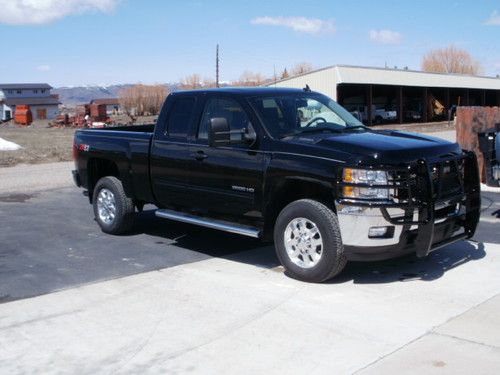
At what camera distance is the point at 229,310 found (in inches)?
230

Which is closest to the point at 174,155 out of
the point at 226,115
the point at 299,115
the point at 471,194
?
the point at 226,115

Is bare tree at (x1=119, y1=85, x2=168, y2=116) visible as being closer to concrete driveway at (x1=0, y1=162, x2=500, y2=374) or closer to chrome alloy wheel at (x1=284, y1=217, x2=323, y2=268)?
concrete driveway at (x1=0, y1=162, x2=500, y2=374)

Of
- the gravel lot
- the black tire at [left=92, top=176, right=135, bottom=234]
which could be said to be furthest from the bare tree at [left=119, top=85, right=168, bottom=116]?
the gravel lot

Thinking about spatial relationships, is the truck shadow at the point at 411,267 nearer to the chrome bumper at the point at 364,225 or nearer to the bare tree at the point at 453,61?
the chrome bumper at the point at 364,225

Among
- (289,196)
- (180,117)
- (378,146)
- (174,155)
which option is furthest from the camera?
(180,117)

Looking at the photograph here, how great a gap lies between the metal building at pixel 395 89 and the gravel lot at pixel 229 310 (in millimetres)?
36026

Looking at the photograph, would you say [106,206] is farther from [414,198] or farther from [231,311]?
[414,198]

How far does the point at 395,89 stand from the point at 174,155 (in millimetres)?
55560

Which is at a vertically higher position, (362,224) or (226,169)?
(226,169)

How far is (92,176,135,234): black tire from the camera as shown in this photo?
888cm

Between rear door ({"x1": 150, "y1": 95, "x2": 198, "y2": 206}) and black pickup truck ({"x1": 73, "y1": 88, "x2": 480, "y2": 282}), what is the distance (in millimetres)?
15

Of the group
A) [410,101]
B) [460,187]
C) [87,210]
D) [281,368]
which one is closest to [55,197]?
[87,210]

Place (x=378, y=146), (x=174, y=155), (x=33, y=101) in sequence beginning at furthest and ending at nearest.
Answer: (x=33, y=101) → (x=174, y=155) → (x=378, y=146)

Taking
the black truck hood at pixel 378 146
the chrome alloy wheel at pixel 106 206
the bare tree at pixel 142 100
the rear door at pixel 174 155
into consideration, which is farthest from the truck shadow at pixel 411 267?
the bare tree at pixel 142 100
